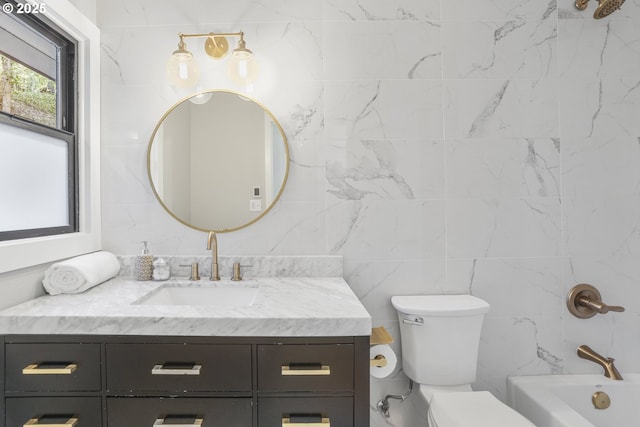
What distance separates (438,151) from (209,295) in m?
1.26

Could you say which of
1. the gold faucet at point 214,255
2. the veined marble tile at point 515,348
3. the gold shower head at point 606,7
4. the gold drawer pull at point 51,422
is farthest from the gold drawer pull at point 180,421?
the gold shower head at point 606,7

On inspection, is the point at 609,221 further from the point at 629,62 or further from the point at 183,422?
the point at 183,422

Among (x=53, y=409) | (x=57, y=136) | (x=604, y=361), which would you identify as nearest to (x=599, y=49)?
(x=604, y=361)

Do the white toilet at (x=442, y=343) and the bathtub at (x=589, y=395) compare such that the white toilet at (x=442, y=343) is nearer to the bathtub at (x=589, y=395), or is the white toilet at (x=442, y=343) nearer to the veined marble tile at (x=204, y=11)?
the bathtub at (x=589, y=395)

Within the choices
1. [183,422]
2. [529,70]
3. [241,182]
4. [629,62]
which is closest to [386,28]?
[529,70]

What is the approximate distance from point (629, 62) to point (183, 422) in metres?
2.47

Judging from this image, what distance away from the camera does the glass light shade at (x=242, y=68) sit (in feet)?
5.48

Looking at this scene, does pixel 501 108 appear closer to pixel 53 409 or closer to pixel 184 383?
pixel 184 383

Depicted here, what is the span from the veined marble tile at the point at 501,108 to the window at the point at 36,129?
69.1 inches

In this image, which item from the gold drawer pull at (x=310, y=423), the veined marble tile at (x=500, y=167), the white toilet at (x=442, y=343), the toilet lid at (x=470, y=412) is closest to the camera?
the gold drawer pull at (x=310, y=423)

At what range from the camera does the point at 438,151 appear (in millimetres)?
1776

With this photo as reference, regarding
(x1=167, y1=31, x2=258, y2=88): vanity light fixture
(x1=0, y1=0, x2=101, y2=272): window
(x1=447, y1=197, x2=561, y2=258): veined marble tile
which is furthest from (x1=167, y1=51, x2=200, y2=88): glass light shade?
(x1=447, y1=197, x2=561, y2=258): veined marble tile

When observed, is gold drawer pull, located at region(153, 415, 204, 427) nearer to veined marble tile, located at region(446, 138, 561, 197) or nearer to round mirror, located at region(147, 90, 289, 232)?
round mirror, located at region(147, 90, 289, 232)

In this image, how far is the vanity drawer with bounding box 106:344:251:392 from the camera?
1.16 m
